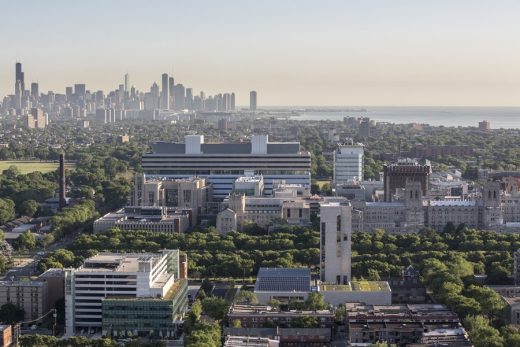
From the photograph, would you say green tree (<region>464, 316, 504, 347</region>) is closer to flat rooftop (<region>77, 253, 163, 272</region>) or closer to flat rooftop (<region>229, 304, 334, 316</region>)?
flat rooftop (<region>229, 304, 334, 316</region>)

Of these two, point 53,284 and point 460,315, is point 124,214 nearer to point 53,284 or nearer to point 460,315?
point 53,284

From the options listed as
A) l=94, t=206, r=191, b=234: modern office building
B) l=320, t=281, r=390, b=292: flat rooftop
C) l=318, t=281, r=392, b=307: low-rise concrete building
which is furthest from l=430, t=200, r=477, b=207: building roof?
l=318, t=281, r=392, b=307: low-rise concrete building

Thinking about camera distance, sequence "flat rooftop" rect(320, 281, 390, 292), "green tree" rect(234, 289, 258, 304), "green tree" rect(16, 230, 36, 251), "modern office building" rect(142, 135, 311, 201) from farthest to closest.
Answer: "modern office building" rect(142, 135, 311, 201), "green tree" rect(16, 230, 36, 251), "flat rooftop" rect(320, 281, 390, 292), "green tree" rect(234, 289, 258, 304)

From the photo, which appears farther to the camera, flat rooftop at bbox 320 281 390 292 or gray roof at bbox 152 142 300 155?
gray roof at bbox 152 142 300 155

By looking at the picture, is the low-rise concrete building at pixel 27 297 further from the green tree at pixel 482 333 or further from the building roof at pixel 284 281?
the green tree at pixel 482 333

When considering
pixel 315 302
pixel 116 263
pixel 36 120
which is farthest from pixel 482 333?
pixel 36 120

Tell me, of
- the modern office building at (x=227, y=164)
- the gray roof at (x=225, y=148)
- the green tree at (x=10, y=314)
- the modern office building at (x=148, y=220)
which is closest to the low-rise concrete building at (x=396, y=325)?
the green tree at (x=10, y=314)

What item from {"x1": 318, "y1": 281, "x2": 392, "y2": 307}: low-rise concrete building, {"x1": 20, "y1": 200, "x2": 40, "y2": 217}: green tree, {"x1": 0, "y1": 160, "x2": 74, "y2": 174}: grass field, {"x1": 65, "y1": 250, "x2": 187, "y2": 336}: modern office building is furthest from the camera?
{"x1": 0, "y1": 160, "x2": 74, "y2": 174}: grass field
